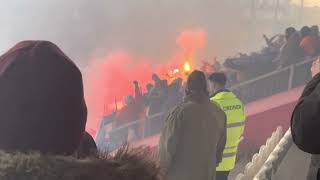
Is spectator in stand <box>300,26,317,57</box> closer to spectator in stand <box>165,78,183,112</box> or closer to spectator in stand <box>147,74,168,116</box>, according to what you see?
spectator in stand <box>165,78,183,112</box>

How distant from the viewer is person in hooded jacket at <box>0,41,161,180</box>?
0.83m

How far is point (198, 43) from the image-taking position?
6355 millimetres

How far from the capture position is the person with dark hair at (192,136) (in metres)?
2.44

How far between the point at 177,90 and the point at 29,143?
4.59 meters

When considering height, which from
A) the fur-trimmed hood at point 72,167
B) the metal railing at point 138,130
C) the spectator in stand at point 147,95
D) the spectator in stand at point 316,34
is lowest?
the metal railing at point 138,130

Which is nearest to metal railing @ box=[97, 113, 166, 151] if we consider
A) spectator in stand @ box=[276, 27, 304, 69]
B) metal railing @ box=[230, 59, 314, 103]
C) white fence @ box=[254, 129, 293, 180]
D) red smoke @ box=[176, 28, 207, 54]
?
metal railing @ box=[230, 59, 314, 103]

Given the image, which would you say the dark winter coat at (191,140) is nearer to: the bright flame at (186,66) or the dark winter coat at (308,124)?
the dark winter coat at (308,124)

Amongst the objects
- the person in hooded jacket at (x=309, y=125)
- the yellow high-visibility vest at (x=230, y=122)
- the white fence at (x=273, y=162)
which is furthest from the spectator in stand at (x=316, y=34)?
the person in hooded jacket at (x=309, y=125)

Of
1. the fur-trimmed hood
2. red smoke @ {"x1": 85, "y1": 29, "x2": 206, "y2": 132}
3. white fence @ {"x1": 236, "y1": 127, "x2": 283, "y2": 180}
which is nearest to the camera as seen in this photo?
the fur-trimmed hood

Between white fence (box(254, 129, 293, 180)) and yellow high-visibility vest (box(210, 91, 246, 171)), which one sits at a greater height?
yellow high-visibility vest (box(210, 91, 246, 171))

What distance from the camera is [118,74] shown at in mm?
6262

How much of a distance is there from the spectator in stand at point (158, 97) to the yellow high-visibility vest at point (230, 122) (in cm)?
227

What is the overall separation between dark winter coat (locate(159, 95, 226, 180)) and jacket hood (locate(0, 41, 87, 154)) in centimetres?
152

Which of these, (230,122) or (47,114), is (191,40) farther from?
(47,114)
